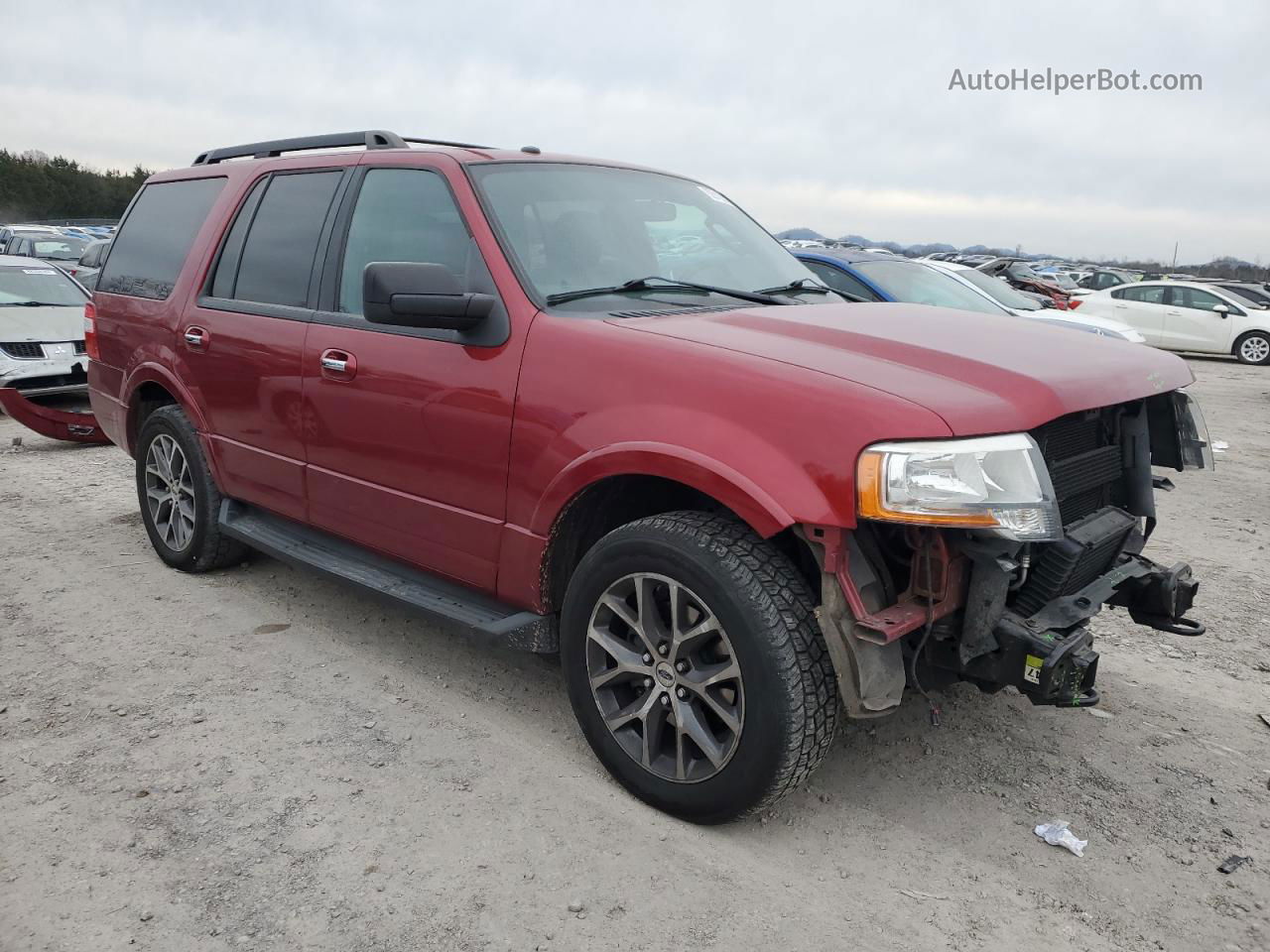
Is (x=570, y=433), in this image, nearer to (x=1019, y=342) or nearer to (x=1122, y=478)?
(x=1019, y=342)

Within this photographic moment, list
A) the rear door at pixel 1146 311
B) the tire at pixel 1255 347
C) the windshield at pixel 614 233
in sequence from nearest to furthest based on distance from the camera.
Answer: the windshield at pixel 614 233, the tire at pixel 1255 347, the rear door at pixel 1146 311

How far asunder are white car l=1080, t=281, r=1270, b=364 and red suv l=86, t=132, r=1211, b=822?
17.2 meters

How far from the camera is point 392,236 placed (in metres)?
3.66

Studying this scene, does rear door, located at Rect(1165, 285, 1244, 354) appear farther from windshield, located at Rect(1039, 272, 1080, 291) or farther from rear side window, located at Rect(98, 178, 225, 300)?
rear side window, located at Rect(98, 178, 225, 300)

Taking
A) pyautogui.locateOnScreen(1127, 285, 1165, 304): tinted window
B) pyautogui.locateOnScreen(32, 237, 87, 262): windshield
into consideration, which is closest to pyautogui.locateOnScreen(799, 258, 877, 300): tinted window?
pyautogui.locateOnScreen(1127, 285, 1165, 304): tinted window

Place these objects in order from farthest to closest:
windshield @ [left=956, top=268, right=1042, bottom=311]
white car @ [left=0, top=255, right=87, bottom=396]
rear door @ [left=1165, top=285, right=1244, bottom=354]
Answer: rear door @ [left=1165, top=285, right=1244, bottom=354] < windshield @ [left=956, top=268, right=1042, bottom=311] < white car @ [left=0, top=255, right=87, bottom=396]

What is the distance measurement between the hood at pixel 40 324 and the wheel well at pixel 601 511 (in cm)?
829

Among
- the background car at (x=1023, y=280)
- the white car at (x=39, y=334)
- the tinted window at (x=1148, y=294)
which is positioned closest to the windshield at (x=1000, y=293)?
the background car at (x=1023, y=280)

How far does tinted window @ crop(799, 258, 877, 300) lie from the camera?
830 centimetres

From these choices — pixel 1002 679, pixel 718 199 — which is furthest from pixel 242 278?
pixel 1002 679

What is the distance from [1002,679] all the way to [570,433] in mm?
1403

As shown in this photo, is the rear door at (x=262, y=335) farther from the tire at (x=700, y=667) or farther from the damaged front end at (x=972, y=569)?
the damaged front end at (x=972, y=569)

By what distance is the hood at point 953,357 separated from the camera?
2.55 meters

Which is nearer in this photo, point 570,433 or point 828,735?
point 828,735
